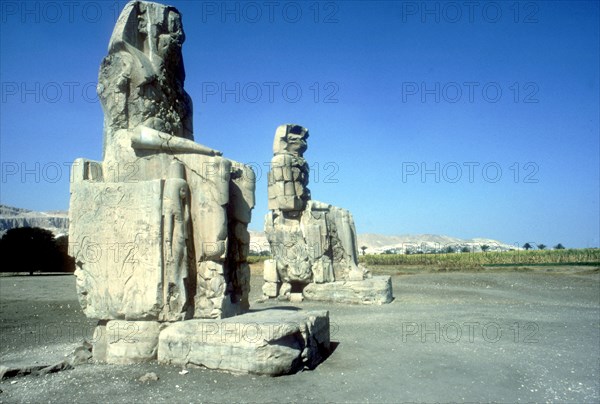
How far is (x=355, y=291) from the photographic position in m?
10.6

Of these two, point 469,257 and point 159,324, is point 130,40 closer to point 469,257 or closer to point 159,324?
point 159,324

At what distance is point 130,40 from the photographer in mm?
5719

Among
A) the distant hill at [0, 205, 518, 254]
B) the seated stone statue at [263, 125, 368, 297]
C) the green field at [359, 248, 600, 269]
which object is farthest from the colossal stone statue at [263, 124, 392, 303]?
the distant hill at [0, 205, 518, 254]

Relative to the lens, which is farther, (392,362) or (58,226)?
(58,226)

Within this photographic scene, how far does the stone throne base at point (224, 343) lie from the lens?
4.31 m

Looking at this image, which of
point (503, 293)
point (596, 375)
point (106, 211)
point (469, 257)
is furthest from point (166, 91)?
point (469, 257)

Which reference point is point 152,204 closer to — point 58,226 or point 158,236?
point 158,236

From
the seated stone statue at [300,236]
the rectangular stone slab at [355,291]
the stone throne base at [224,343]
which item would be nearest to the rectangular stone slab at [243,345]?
the stone throne base at [224,343]

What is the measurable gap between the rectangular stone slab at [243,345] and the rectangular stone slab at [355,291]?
19.0ft

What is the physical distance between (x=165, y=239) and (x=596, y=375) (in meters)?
4.57

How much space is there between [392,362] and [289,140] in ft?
25.9

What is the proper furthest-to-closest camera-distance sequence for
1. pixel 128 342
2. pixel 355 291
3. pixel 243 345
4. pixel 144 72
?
pixel 355 291, pixel 144 72, pixel 128 342, pixel 243 345

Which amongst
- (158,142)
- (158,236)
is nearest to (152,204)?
(158,236)

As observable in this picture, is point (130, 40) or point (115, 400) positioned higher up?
point (130, 40)
